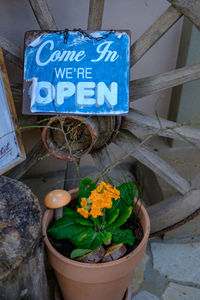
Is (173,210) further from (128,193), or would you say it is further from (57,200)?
(57,200)

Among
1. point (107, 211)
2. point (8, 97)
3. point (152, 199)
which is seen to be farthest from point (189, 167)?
point (8, 97)

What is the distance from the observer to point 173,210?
5.66 ft

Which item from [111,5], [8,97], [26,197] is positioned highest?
[111,5]

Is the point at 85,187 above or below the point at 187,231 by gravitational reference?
above

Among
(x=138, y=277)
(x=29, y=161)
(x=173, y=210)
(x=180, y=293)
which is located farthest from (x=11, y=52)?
(x=180, y=293)

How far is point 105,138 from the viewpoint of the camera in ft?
5.26

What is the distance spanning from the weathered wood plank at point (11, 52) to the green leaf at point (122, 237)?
0.91 meters

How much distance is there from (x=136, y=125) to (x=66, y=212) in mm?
546

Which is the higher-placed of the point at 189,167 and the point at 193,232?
the point at 189,167

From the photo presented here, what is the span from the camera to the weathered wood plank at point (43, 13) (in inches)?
57.6

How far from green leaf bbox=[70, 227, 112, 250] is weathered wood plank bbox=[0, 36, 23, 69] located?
0.86m

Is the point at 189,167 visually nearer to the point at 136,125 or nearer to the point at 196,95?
the point at 196,95

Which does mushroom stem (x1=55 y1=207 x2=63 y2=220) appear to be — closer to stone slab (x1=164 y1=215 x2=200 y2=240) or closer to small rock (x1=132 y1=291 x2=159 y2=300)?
small rock (x1=132 y1=291 x2=159 y2=300)

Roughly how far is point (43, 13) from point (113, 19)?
0.52m
